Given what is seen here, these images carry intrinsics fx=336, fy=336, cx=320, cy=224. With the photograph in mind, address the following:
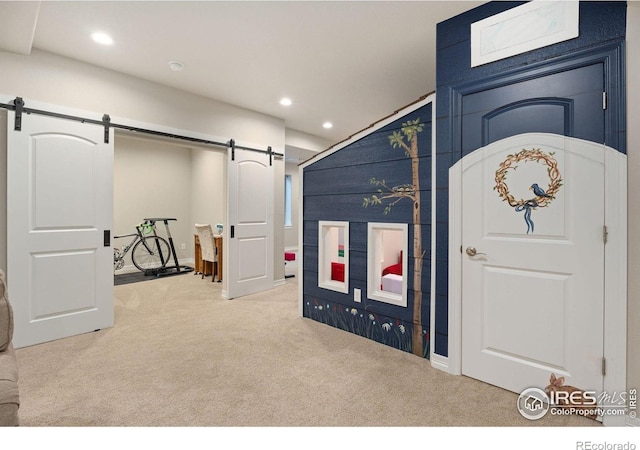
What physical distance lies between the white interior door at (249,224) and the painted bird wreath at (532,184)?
3240 mm

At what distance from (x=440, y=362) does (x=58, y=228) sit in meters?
3.46

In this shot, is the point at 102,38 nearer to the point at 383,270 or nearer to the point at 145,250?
the point at 383,270

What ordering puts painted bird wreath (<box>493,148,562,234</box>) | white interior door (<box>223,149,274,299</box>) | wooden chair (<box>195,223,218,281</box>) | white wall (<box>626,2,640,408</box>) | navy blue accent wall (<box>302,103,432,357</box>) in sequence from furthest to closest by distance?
wooden chair (<box>195,223,218,281</box>), white interior door (<box>223,149,274,299</box>), navy blue accent wall (<box>302,103,432,357</box>), painted bird wreath (<box>493,148,562,234</box>), white wall (<box>626,2,640,408</box>)

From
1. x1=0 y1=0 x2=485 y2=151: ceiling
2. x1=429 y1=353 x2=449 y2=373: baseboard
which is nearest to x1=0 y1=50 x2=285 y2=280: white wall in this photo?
x1=0 y1=0 x2=485 y2=151: ceiling

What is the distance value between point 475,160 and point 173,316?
3399 millimetres

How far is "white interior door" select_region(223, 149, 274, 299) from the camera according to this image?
4457 millimetres

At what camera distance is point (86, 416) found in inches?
74.8

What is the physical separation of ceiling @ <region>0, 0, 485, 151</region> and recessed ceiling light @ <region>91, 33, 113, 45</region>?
5 centimetres

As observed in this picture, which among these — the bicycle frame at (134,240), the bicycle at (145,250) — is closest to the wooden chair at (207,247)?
the bicycle at (145,250)

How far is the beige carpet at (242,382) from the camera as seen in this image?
190 centimetres

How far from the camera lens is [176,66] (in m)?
3.36

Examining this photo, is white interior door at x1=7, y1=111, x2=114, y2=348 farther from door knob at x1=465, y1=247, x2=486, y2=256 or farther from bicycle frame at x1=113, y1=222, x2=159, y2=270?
door knob at x1=465, y1=247, x2=486, y2=256

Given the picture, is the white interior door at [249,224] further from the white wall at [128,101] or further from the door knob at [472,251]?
the door knob at [472,251]

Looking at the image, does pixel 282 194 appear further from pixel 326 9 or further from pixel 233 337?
pixel 326 9
